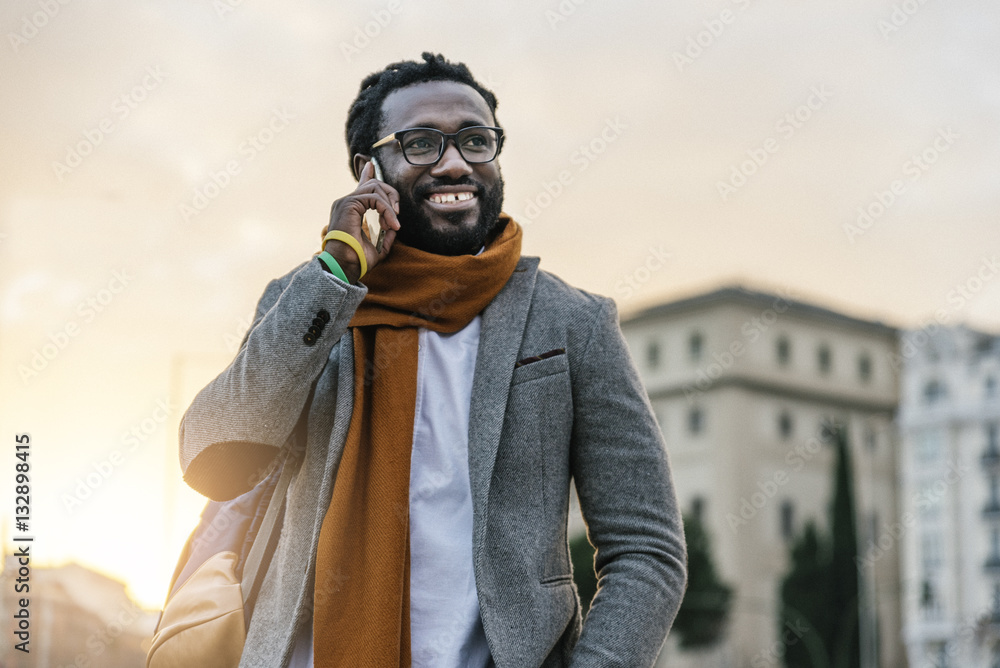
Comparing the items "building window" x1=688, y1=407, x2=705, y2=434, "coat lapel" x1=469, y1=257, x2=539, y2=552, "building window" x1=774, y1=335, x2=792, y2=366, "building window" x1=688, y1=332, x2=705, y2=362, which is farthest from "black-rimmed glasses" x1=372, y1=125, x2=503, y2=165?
"building window" x1=774, y1=335, x2=792, y2=366

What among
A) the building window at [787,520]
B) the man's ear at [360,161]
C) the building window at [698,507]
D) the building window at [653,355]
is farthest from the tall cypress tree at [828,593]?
the man's ear at [360,161]

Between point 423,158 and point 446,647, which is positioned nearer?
point 446,647

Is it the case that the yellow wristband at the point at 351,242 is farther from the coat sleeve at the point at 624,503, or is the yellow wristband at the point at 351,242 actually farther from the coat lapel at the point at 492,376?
the coat sleeve at the point at 624,503

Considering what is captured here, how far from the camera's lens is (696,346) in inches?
2325

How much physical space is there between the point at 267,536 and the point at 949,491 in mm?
52934

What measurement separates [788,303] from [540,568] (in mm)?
58582

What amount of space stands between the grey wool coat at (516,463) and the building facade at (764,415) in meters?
50.9

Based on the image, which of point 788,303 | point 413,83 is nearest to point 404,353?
point 413,83

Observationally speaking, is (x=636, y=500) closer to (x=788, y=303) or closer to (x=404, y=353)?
(x=404, y=353)

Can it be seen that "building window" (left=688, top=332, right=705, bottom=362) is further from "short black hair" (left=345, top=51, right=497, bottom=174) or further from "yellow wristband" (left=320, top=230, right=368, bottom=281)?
"yellow wristband" (left=320, top=230, right=368, bottom=281)

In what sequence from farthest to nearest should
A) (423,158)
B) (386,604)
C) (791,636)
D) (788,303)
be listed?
1. (788,303)
2. (791,636)
3. (423,158)
4. (386,604)

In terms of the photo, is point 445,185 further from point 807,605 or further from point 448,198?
point 807,605

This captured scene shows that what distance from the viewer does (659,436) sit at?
2619 millimetres

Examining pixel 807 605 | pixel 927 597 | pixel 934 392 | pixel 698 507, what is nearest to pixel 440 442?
pixel 807 605
